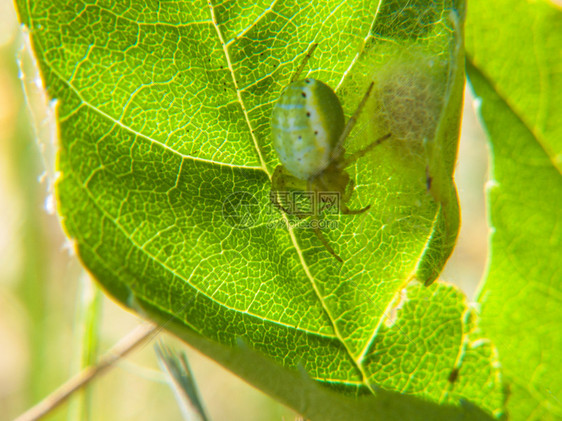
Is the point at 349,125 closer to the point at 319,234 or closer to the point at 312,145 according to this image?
the point at 312,145

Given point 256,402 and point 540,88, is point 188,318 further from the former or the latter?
point 256,402

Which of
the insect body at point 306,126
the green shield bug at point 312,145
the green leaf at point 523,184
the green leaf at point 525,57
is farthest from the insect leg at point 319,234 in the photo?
the green leaf at point 525,57

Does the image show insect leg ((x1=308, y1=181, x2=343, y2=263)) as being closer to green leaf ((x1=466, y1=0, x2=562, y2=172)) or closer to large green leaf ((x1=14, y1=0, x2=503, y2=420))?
large green leaf ((x1=14, y1=0, x2=503, y2=420))

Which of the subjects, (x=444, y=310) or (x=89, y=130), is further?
(x=444, y=310)

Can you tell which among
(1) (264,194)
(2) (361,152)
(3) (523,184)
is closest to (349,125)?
(2) (361,152)

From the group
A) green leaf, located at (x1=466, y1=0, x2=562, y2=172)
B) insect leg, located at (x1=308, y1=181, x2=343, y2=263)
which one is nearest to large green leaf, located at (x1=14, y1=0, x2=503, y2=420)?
insect leg, located at (x1=308, y1=181, x2=343, y2=263)

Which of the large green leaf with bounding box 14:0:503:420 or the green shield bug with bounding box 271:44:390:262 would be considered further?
the green shield bug with bounding box 271:44:390:262

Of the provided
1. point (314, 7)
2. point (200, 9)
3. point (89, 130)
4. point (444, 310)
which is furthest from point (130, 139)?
point (444, 310)
